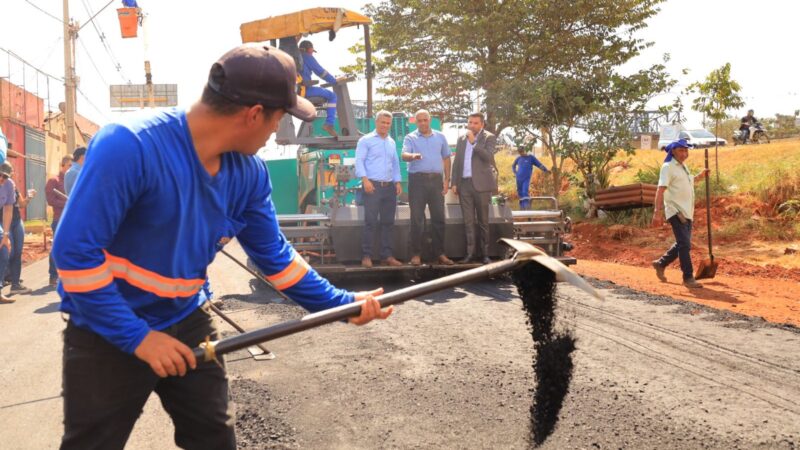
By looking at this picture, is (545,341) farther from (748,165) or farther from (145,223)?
(748,165)

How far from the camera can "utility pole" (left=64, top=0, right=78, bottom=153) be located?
23.9 m

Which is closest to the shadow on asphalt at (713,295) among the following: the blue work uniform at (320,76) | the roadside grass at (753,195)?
the roadside grass at (753,195)

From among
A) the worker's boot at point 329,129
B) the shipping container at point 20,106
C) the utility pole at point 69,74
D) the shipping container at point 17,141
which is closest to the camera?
the worker's boot at point 329,129

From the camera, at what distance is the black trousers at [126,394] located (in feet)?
7.39

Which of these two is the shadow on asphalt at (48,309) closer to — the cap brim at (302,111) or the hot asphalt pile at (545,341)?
the hot asphalt pile at (545,341)

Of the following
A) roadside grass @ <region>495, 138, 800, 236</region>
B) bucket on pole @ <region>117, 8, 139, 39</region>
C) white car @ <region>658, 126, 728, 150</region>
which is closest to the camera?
roadside grass @ <region>495, 138, 800, 236</region>

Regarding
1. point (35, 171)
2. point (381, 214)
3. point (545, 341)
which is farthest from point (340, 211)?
point (35, 171)

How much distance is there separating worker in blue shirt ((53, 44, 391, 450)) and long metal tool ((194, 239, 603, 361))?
147 millimetres

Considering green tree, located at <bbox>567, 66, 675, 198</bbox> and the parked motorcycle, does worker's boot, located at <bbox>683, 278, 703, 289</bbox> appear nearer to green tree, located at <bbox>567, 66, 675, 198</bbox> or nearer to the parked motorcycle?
green tree, located at <bbox>567, 66, 675, 198</bbox>

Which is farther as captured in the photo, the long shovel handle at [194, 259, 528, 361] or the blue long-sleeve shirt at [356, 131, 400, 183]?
the blue long-sleeve shirt at [356, 131, 400, 183]

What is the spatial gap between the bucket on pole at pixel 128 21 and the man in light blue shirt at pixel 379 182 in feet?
54.4

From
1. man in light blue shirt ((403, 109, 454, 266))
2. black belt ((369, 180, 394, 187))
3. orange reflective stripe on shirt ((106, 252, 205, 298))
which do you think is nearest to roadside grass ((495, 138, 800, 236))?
man in light blue shirt ((403, 109, 454, 266))

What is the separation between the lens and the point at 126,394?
232 centimetres

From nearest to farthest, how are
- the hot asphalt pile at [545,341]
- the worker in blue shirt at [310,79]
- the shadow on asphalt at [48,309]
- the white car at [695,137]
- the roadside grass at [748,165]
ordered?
1. the hot asphalt pile at [545,341]
2. the shadow on asphalt at [48,309]
3. the worker in blue shirt at [310,79]
4. the roadside grass at [748,165]
5. the white car at [695,137]
